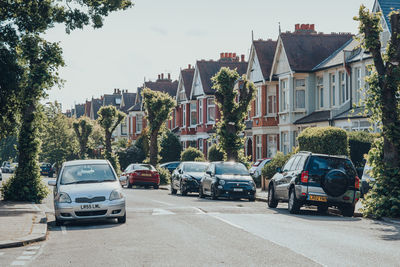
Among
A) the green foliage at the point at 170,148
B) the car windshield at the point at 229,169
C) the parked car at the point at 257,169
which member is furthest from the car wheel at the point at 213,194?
the green foliage at the point at 170,148

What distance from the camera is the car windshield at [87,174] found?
16359mm

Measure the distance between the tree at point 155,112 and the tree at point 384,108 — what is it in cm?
3129

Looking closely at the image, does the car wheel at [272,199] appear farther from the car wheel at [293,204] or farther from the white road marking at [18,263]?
the white road marking at [18,263]

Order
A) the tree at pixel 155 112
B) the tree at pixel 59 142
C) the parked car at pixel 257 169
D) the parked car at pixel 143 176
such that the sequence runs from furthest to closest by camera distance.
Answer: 1. the tree at pixel 59 142
2. the tree at pixel 155 112
3. the parked car at pixel 143 176
4. the parked car at pixel 257 169

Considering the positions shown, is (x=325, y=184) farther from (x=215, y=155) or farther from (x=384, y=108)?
(x=215, y=155)

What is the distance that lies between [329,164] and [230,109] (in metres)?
17.6

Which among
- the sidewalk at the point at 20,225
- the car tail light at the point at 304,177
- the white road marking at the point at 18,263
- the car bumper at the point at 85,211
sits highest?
the car tail light at the point at 304,177

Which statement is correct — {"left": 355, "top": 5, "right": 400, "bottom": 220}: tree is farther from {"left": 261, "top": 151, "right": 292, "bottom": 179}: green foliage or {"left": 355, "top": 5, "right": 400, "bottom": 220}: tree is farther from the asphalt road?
{"left": 261, "top": 151, "right": 292, "bottom": 179}: green foliage

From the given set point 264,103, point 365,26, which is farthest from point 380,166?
point 264,103

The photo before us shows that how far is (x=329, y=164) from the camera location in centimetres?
1855

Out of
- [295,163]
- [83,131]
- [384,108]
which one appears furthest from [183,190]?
[83,131]


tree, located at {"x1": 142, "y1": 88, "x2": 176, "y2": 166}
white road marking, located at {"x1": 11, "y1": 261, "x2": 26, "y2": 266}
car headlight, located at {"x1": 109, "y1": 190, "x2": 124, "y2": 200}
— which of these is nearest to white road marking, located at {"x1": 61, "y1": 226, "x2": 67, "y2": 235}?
car headlight, located at {"x1": 109, "y1": 190, "x2": 124, "y2": 200}

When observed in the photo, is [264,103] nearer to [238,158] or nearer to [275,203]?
[238,158]

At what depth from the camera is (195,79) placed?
201 ft
